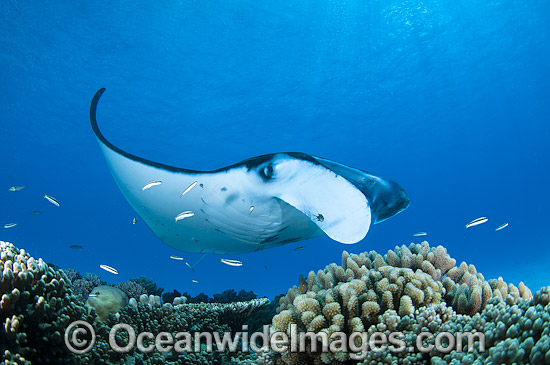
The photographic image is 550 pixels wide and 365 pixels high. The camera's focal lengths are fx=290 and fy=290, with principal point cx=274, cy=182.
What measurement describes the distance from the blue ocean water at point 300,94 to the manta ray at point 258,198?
54.8 ft

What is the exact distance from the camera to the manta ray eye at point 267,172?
2889 millimetres

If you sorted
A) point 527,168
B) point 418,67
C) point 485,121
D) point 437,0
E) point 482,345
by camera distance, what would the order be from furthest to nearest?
1. point 527,168
2. point 485,121
3. point 418,67
4. point 437,0
5. point 482,345

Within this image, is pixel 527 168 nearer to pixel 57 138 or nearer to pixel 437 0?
pixel 437 0

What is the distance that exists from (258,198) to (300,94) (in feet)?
101

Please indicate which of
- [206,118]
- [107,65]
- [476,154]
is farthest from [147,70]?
[476,154]

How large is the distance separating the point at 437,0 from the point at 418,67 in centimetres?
662

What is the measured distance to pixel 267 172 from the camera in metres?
2.92

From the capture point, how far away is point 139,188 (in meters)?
3.89

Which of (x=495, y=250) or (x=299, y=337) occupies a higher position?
(x=495, y=250)

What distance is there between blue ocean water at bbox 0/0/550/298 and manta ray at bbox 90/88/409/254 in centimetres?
1669

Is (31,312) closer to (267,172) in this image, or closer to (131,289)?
(267,172)

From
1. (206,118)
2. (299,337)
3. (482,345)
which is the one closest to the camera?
(482,345)

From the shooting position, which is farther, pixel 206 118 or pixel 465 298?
pixel 206 118

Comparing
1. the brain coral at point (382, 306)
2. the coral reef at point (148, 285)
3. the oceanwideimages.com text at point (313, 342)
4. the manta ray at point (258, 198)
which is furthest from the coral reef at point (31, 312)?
the coral reef at point (148, 285)
